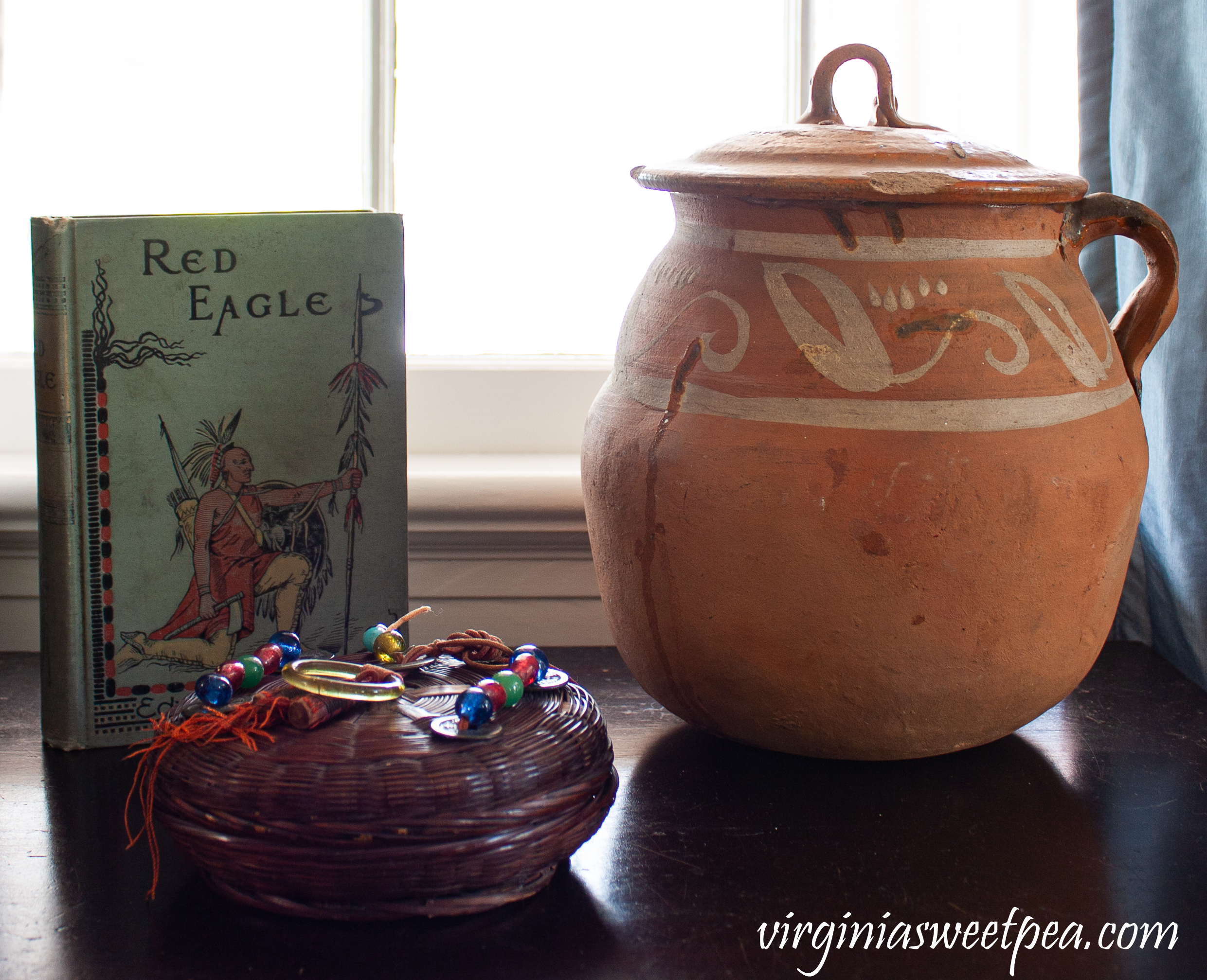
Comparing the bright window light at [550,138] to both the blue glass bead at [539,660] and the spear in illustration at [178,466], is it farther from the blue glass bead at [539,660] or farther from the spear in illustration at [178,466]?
the blue glass bead at [539,660]

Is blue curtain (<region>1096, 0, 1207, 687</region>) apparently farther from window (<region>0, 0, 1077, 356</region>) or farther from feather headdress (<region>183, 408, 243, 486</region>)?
feather headdress (<region>183, 408, 243, 486</region>)

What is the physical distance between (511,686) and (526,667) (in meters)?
0.03

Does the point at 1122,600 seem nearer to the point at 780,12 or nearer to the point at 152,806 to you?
the point at 780,12

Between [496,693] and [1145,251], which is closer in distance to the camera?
[496,693]

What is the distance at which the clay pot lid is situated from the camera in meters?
0.69

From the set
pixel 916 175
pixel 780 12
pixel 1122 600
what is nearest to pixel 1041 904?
pixel 916 175

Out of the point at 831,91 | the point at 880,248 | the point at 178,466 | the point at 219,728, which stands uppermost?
the point at 831,91

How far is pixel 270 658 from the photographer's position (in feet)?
2.37

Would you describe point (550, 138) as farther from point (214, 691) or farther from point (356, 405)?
point (214, 691)

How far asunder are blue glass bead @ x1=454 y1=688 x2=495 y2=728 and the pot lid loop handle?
0.45 m

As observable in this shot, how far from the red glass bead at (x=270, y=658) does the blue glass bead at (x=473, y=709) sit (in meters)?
0.15

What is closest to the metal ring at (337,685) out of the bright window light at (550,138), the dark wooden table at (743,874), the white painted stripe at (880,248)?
the dark wooden table at (743,874)

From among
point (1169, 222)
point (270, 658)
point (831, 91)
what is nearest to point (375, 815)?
point (270, 658)

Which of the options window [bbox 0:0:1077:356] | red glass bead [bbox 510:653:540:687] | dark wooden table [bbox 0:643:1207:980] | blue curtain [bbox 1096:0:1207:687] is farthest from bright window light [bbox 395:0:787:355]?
red glass bead [bbox 510:653:540:687]
